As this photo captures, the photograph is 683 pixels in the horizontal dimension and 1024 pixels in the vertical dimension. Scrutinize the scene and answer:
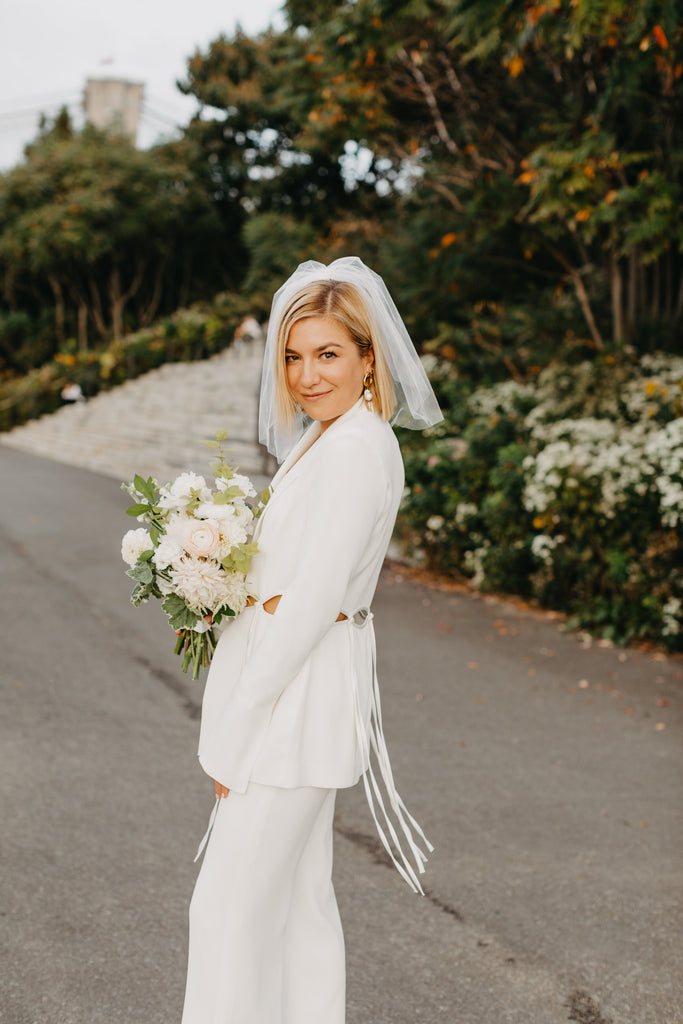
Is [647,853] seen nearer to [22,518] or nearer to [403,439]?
[403,439]

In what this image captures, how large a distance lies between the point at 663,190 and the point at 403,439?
3755 mm

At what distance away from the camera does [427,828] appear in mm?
3938

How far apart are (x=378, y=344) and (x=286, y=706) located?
0.82 meters

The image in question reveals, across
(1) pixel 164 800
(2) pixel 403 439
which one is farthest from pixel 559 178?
(1) pixel 164 800

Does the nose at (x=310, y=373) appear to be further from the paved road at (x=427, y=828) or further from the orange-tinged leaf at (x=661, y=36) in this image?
the orange-tinged leaf at (x=661, y=36)

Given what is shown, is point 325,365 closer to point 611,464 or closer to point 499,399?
point 611,464

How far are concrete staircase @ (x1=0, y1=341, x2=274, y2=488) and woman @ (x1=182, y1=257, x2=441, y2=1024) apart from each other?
10349mm

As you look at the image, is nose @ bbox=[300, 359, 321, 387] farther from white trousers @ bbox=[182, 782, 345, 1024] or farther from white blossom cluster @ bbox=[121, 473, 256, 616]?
white trousers @ bbox=[182, 782, 345, 1024]

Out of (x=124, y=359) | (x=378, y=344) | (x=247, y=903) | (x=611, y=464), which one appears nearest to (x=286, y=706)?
(x=247, y=903)

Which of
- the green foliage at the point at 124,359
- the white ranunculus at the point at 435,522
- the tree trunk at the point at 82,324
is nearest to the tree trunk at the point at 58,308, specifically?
the tree trunk at the point at 82,324

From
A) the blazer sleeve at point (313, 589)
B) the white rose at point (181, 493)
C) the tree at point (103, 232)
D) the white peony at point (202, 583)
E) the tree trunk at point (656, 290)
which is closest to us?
the blazer sleeve at point (313, 589)

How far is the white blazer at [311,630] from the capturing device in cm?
186

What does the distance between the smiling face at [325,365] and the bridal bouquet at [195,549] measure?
231mm

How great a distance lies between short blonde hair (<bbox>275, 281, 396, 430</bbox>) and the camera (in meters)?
2.01
